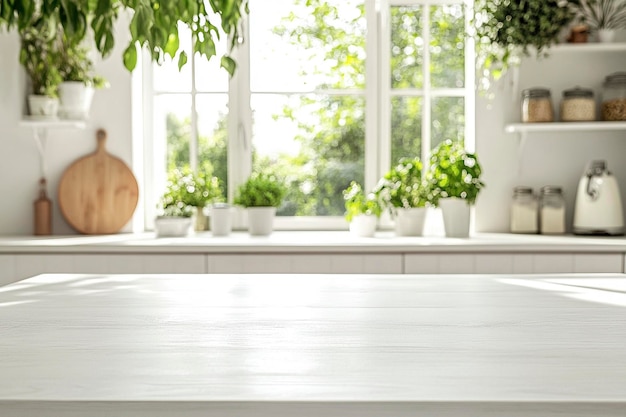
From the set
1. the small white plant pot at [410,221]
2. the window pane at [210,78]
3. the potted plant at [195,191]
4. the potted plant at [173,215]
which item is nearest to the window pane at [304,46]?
the window pane at [210,78]

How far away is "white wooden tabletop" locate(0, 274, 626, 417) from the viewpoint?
87 cm

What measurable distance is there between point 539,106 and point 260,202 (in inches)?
53.8

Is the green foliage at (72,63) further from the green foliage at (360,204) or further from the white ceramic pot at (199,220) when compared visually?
the green foliage at (360,204)

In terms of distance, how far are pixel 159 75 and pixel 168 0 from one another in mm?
2447

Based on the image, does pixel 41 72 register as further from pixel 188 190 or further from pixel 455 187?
pixel 455 187

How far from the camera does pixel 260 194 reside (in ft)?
12.1

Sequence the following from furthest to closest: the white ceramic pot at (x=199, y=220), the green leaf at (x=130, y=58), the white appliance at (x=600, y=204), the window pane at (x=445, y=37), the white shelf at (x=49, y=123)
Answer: the window pane at (x=445, y=37)
the white ceramic pot at (x=199, y=220)
the white shelf at (x=49, y=123)
the white appliance at (x=600, y=204)
the green leaf at (x=130, y=58)

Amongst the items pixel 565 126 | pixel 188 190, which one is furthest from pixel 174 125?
pixel 565 126

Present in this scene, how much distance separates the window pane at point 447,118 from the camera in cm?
409

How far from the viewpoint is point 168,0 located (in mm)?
1718

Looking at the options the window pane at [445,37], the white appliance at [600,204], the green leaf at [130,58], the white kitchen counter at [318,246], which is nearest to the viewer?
the green leaf at [130,58]

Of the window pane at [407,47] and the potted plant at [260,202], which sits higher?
the window pane at [407,47]

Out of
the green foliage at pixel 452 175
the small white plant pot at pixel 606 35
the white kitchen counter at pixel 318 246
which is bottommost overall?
the white kitchen counter at pixel 318 246

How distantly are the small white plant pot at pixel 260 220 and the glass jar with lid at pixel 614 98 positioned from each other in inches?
63.4
